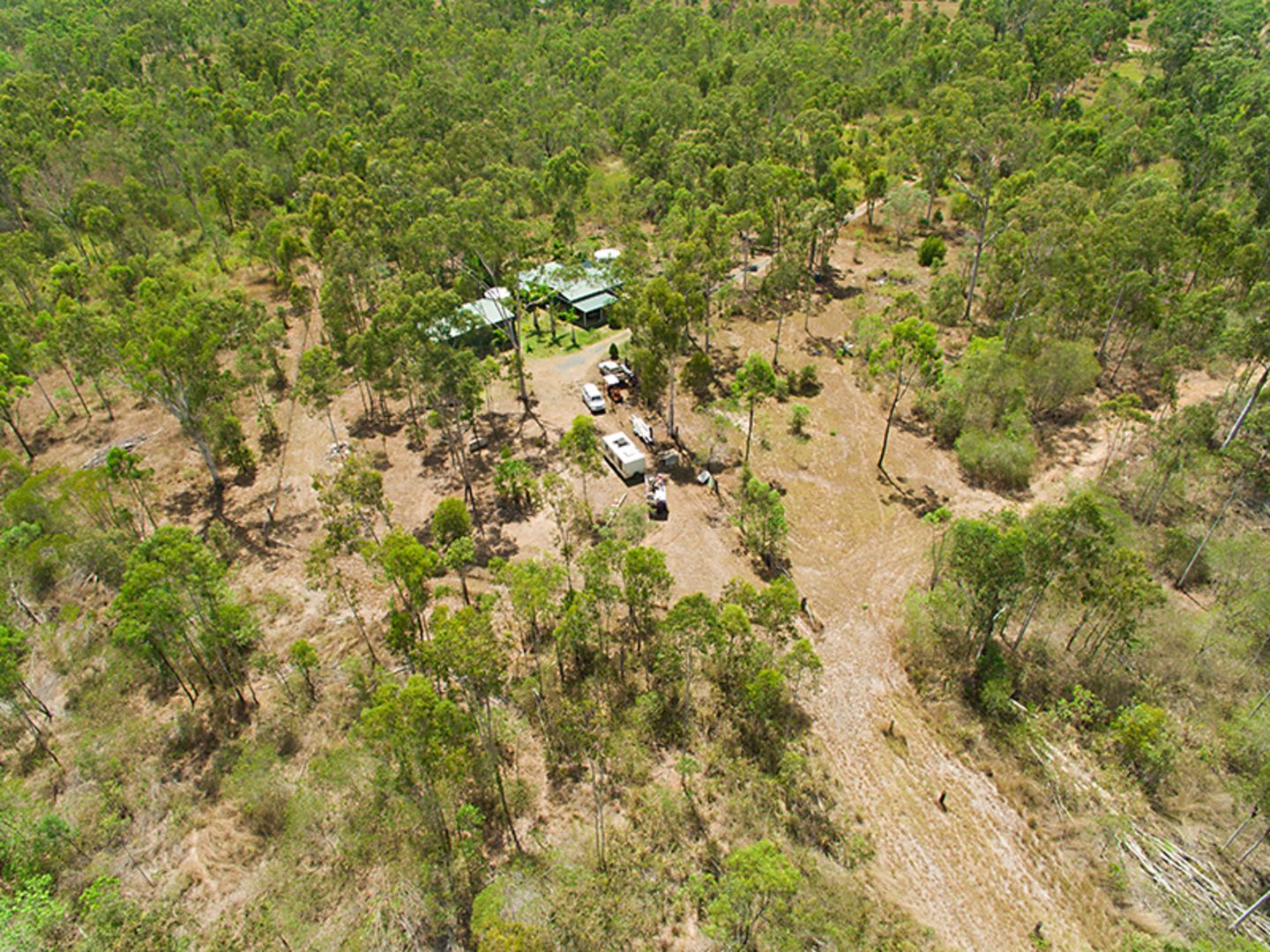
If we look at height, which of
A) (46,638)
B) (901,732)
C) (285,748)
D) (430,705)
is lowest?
(901,732)

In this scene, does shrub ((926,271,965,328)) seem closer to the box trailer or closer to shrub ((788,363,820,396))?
shrub ((788,363,820,396))

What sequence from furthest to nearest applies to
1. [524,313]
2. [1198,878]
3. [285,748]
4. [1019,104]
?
[1019,104]
[524,313]
[285,748]
[1198,878]

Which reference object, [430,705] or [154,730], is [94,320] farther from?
[430,705]

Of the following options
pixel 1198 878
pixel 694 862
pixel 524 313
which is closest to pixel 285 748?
pixel 694 862

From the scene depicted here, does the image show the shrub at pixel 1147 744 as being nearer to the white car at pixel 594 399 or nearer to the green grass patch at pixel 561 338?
the white car at pixel 594 399

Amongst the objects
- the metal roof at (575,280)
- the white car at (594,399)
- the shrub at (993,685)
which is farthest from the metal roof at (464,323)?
the shrub at (993,685)

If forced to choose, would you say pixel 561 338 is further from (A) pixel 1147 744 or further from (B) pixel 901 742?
(A) pixel 1147 744
